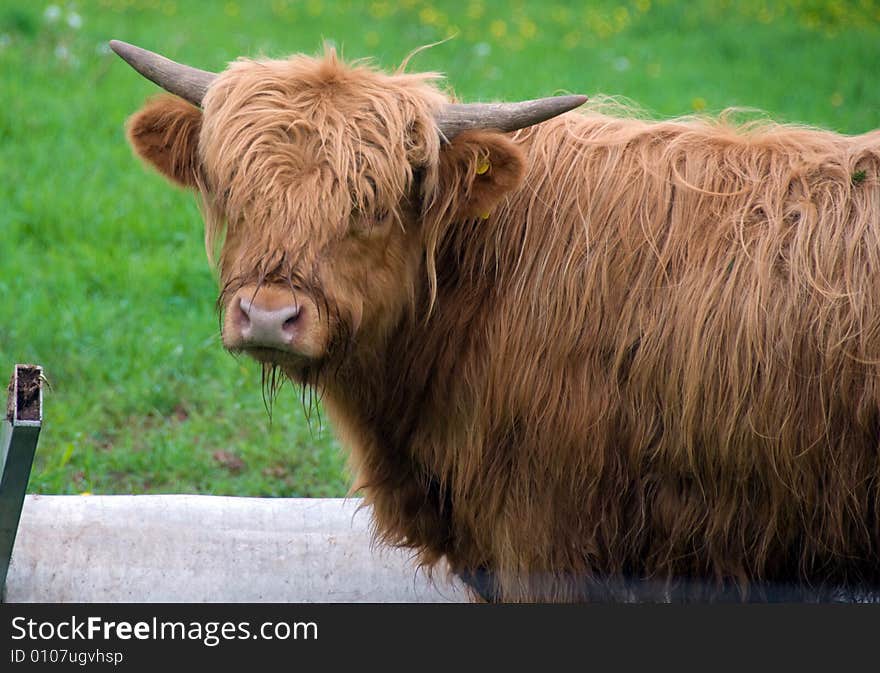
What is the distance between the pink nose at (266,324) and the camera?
9.29 ft

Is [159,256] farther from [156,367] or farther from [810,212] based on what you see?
[810,212]

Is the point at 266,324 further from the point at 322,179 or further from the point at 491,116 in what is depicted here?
the point at 491,116

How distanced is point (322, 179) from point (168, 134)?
558mm

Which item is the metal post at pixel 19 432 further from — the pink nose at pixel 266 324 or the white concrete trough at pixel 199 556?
the white concrete trough at pixel 199 556

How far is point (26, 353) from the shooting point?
5.66 metres

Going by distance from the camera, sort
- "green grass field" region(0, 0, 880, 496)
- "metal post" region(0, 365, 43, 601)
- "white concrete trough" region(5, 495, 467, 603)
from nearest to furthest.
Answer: "metal post" region(0, 365, 43, 601) < "white concrete trough" region(5, 495, 467, 603) < "green grass field" region(0, 0, 880, 496)

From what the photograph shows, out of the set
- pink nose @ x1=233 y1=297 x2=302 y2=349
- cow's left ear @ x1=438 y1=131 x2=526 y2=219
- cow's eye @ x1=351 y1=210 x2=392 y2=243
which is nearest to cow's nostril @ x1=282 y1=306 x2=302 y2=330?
pink nose @ x1=233 y1=297 x2=302 y2=349

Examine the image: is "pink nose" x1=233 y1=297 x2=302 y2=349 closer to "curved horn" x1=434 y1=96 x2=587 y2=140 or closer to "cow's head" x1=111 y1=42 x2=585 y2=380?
"cow's head" x1=111 y1=42 x2=585 y2=380

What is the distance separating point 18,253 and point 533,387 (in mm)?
4208

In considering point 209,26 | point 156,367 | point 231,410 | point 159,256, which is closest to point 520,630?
point 231,410

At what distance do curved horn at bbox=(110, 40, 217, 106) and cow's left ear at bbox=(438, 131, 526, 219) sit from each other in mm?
709

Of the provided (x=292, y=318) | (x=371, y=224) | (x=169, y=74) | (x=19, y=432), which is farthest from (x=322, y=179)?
(x=19, y=432)

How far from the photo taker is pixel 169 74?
132 inches

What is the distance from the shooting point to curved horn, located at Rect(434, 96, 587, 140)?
3115 mm
